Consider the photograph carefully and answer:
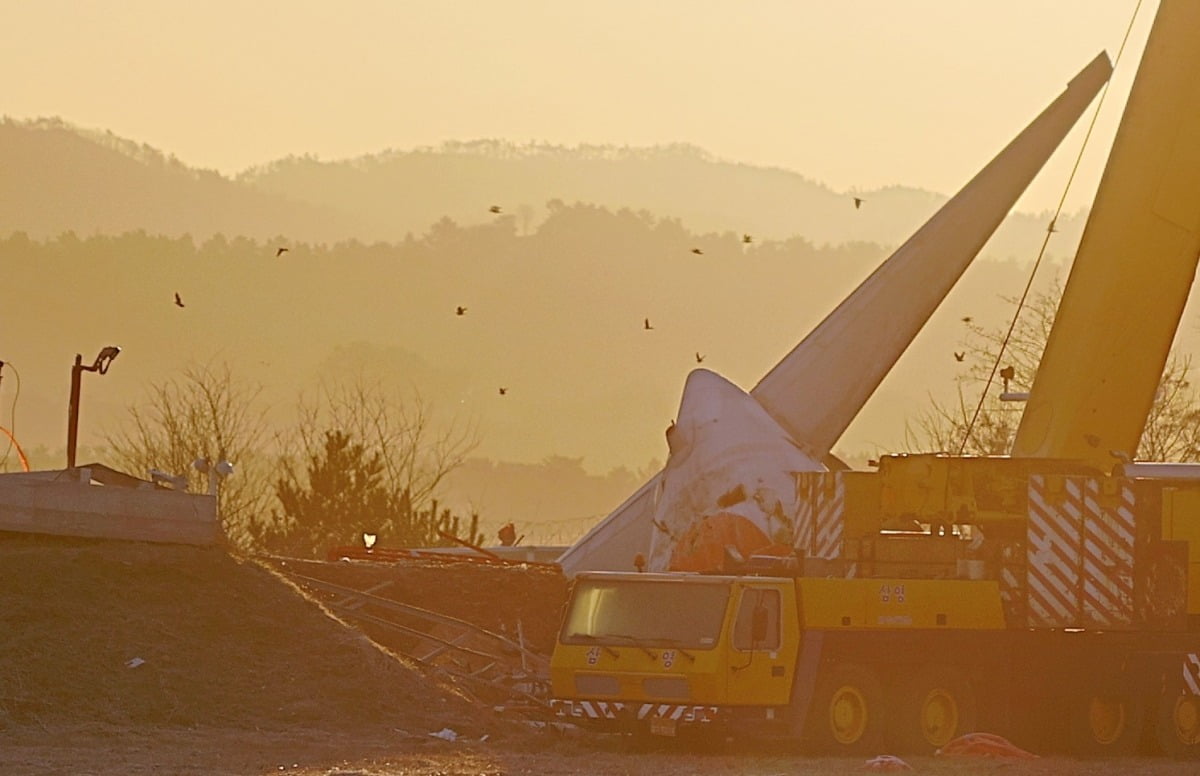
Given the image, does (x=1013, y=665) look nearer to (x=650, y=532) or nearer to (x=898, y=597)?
(x=898, y=597)

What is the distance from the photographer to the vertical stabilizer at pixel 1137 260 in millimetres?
29375

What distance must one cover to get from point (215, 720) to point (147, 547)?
193 inches

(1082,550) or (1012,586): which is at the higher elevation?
(1082,550)

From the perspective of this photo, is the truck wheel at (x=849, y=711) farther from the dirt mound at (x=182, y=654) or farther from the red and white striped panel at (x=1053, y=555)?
the dirt mound at (x=182, y=654)

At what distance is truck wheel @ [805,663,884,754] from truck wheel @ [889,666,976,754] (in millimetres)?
271

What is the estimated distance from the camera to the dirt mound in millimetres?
26719

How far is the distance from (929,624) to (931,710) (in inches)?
41.8

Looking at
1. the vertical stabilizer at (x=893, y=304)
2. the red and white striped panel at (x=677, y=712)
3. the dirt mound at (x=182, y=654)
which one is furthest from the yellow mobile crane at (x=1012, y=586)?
the vertical stabilizer at (x=893, y=304)

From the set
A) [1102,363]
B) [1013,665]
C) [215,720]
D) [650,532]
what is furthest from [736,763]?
[650,532]

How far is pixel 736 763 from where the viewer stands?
24156mm

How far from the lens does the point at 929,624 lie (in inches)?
1051

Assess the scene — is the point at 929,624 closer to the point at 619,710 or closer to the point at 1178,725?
the point at 1178,725

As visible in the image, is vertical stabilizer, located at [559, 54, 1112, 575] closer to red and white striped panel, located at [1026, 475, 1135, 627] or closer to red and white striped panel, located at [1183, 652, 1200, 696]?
red and white striped panel, located at [1026, 475, 1135, 627]

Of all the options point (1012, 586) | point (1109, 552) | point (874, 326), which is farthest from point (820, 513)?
point (874, 326)
